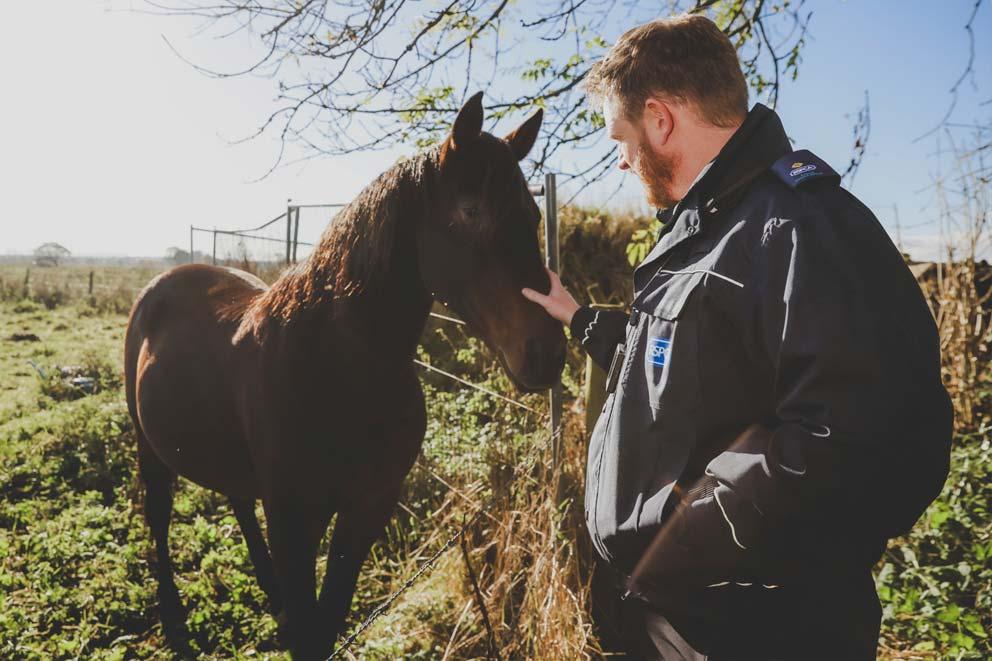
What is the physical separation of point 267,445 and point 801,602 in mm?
1796

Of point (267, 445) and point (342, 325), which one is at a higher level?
point (342, 325)

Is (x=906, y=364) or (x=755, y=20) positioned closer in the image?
(x=906, y=364)

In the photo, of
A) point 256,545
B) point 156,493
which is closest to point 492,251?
point 256,545

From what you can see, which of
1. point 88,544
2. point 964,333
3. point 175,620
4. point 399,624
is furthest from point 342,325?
point 964,333

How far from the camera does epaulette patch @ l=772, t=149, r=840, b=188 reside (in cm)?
92

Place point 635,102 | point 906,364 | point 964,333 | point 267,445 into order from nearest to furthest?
1. point 906,364
2. point 635,102
3. point 267,445
4. point 964,333

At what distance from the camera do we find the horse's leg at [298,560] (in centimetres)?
209

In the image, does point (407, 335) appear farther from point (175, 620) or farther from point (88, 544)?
point (88, 544)

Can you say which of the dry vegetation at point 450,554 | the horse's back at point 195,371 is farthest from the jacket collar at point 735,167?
the horse's back at point 195,371

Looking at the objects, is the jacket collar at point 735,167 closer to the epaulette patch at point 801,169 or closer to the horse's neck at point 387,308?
the epaulette patch at point 801,169

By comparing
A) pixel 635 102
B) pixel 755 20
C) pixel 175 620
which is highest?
pixel 755 20

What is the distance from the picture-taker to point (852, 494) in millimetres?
805

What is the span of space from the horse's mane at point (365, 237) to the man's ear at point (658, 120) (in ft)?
2.79

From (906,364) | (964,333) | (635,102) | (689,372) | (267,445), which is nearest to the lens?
(906,364)
